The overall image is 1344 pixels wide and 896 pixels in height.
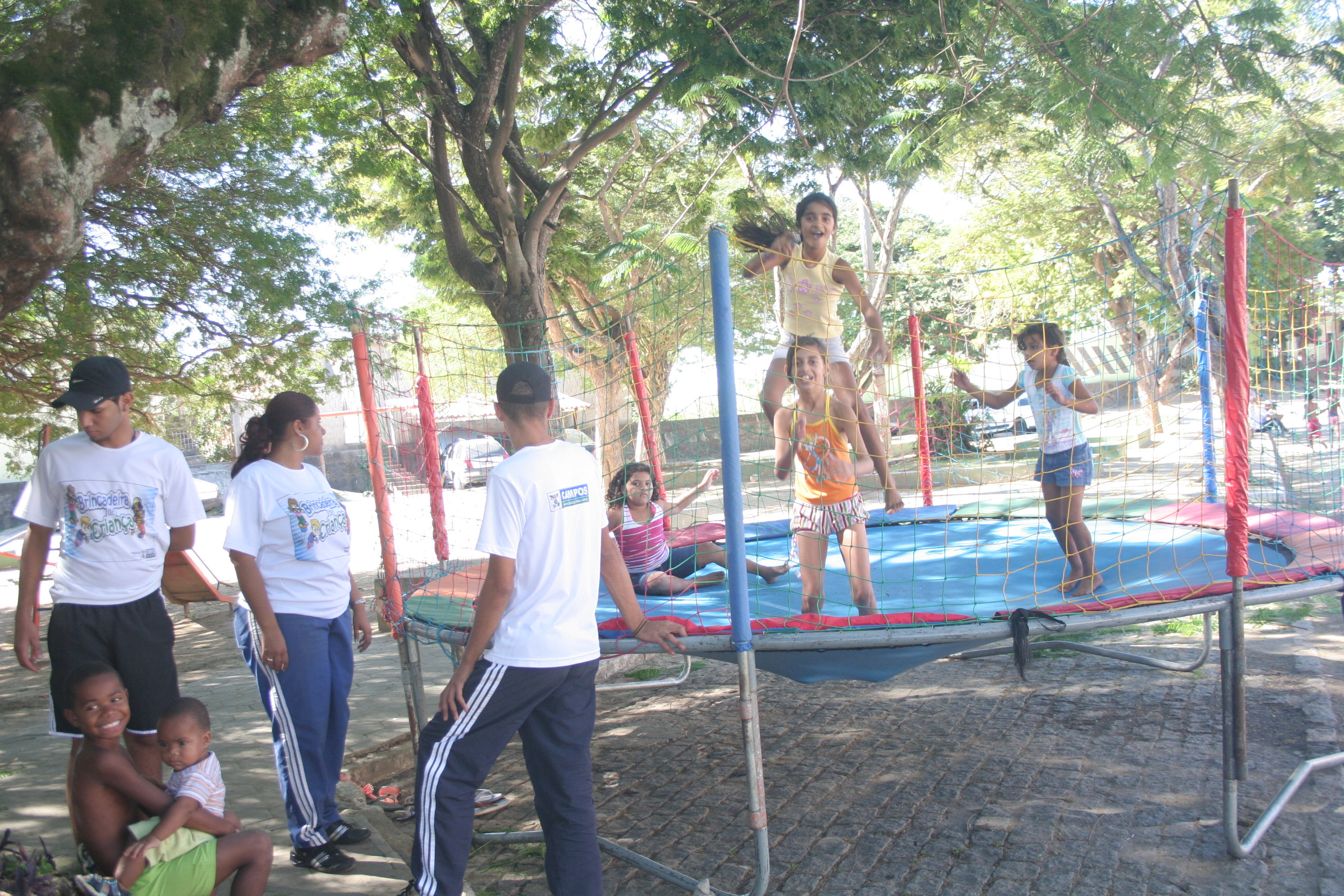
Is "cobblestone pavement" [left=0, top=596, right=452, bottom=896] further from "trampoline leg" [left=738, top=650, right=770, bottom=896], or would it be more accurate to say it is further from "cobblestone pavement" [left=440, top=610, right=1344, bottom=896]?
"trampoline leg" [left=738, top=650, right=770, bottom=896]

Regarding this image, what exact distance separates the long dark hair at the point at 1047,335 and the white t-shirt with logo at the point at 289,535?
345 cm

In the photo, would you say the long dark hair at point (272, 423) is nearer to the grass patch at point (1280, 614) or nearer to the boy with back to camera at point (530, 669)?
the boy with back to camera at point (530, 669)

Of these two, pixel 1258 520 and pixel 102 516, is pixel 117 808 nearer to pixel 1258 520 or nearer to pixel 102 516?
pixel 102 516

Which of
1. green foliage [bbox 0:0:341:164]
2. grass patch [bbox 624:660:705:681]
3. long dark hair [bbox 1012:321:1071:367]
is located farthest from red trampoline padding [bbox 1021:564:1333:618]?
green foliage [bbox 0:0:341:164]

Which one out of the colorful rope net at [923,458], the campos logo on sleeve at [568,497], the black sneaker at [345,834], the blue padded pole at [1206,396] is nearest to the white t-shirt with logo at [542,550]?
the campos logo on sleeve at [568,497]

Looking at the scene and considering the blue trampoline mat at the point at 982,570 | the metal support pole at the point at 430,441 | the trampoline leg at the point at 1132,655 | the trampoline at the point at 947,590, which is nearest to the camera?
the trampoline at the point at 947,590

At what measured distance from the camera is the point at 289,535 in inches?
125

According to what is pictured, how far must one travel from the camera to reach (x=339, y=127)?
804 centimetres

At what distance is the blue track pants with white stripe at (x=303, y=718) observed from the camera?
3154 millimetres

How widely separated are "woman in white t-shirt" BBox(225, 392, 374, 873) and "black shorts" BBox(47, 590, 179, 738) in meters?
0.29

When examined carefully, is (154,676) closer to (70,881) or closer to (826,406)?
(70,881)

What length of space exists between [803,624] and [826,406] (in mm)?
1100

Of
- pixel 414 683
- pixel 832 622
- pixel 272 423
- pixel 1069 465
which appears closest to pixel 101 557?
pixel 272 423

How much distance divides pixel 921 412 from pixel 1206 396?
180 cm
